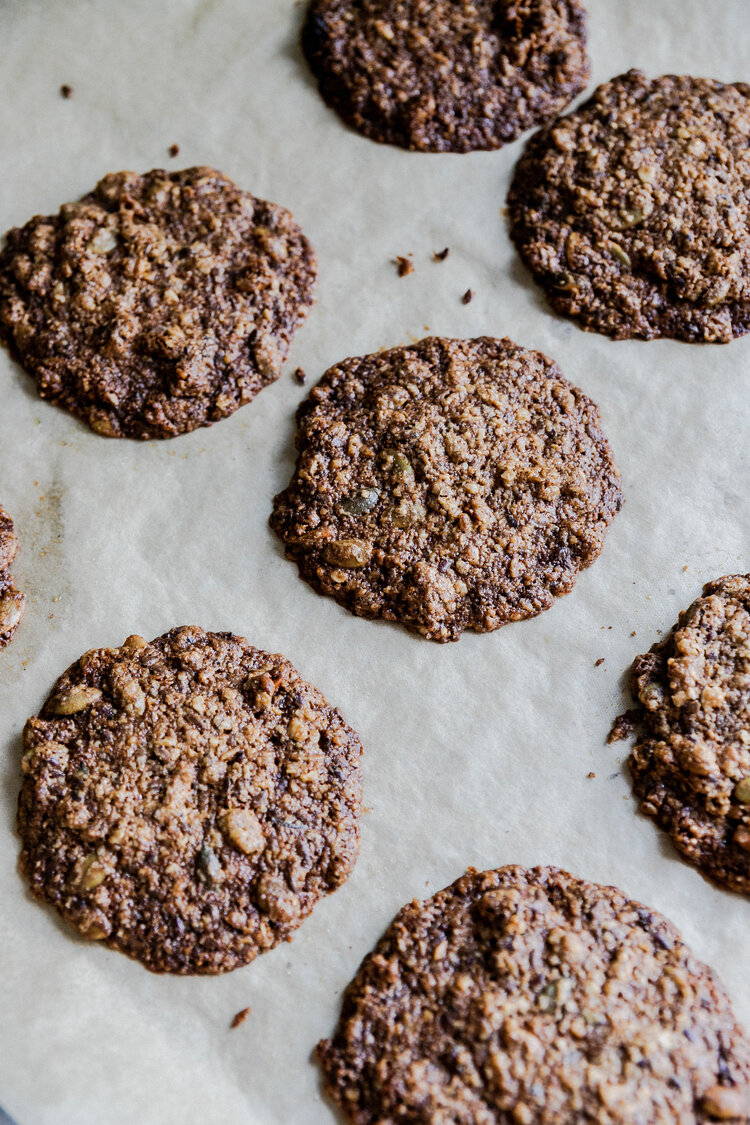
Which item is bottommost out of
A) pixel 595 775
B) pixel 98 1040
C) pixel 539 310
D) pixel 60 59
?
pixel 595 775

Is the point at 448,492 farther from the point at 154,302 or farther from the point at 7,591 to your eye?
the point at 7,591

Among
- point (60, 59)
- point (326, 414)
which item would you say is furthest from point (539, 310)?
point (60, 59)

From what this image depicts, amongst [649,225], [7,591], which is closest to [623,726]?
[649,225]

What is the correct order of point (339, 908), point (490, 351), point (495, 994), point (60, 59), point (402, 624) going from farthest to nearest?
point (60, 59)
point (490, 351)
point (402, 624)
point (339, 908)
point (495, 994)

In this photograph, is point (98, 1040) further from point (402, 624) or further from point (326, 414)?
point (326, 414)

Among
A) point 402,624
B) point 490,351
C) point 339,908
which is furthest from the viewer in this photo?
point 490,351
